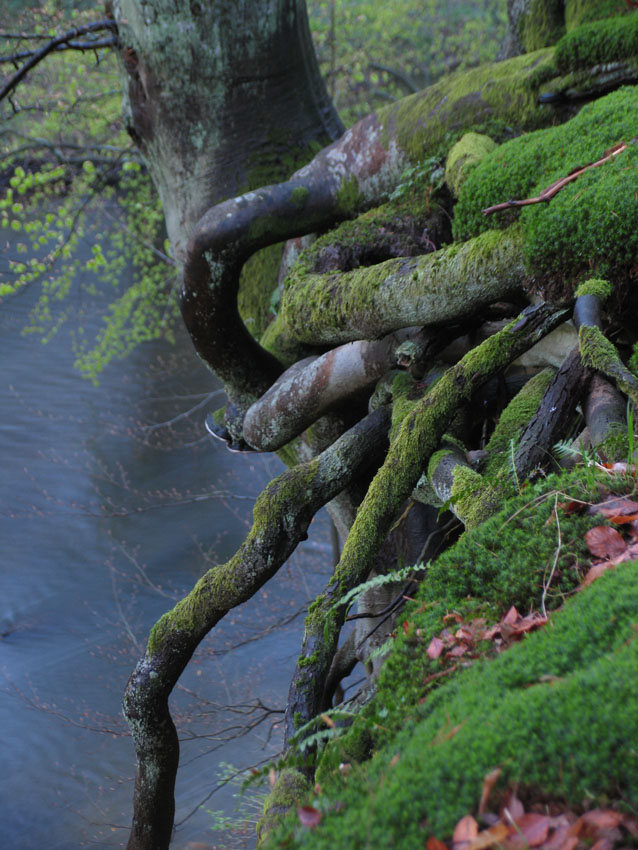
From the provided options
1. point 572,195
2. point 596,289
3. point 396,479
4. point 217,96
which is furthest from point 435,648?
point 217,96

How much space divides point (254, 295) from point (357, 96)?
32.3 ft

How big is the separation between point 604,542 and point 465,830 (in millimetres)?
696

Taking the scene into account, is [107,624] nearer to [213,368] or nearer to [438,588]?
[213,368]

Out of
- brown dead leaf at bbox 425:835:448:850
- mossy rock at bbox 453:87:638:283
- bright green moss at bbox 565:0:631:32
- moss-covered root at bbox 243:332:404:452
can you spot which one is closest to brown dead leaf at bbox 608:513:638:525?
brown dead leaf at bbox 425:835:448:850

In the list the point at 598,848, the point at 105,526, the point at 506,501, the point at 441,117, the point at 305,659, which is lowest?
the point at 105,526

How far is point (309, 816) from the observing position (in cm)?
114

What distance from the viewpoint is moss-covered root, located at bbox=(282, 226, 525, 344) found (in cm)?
281

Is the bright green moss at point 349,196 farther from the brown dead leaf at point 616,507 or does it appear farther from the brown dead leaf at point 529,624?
the brown dead leaf at point 529,624

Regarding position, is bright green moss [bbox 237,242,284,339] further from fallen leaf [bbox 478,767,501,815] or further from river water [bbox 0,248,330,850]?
fallen leaf [bbox 478,767,501,815]

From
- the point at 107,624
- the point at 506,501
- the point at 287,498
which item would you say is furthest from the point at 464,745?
the point at 107,624

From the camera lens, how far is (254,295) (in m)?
5.19

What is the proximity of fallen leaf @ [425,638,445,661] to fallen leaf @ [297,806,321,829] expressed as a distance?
0.39 meters

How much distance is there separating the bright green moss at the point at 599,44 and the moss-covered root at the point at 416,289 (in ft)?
4.04

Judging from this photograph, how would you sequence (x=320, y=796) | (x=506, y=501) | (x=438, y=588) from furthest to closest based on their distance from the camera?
(x=506, y=501) → (x=438, y=588) → (x=320, y=796)
